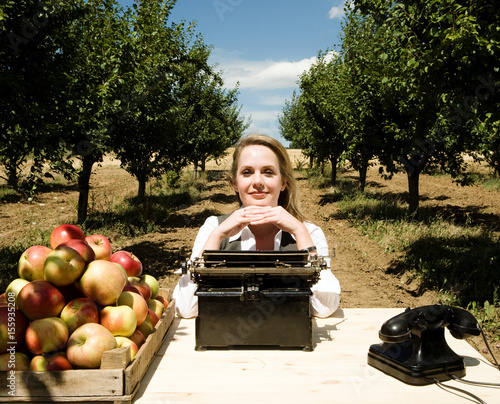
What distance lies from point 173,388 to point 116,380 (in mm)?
235

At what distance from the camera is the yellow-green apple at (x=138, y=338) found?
184cm

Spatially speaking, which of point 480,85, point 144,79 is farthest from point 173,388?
point 144,79

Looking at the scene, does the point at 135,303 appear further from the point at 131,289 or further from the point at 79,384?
the point at 79,384

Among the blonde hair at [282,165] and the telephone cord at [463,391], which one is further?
the blonde hair at [282,165]

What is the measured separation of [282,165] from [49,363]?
176 cm

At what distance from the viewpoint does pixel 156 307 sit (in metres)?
2.26

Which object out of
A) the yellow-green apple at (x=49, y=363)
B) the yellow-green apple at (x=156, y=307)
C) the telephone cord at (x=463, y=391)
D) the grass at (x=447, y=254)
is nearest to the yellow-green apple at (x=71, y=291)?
the yellow-green apple at (x=49, y=363)

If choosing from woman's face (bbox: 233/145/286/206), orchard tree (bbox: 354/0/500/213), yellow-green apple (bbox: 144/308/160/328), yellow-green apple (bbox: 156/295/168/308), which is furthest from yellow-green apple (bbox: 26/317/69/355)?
orchard tree (bbox: 354/0/500/213)

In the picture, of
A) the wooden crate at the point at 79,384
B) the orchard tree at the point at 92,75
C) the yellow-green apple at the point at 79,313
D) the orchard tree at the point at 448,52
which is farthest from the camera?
the orchard tree at the point at 92,75

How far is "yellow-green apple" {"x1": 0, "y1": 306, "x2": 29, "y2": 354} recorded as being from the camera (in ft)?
5.35

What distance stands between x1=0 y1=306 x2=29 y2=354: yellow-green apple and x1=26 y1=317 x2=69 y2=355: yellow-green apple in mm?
51

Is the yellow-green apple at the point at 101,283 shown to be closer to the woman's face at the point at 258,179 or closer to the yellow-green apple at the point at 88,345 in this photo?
the yellow-green apple at the point at 88,345

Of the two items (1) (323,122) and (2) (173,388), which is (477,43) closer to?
(2) (173,388)

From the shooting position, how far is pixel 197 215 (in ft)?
54.5
